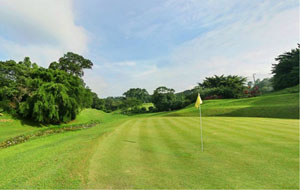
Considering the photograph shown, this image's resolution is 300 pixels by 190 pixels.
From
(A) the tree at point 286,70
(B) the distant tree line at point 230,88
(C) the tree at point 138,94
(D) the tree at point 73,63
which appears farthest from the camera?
(C) the tree at point 138,94

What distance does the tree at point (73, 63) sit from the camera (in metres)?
39.8

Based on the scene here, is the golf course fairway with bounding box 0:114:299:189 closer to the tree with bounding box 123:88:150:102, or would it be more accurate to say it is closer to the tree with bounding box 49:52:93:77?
the tree with bounding box 49:52:93:77

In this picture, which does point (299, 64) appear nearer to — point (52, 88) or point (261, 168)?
point (261, 168)

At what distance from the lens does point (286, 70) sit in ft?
125

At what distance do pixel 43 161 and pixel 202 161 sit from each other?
627 cm

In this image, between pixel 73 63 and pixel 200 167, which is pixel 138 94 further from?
pixel 200 167

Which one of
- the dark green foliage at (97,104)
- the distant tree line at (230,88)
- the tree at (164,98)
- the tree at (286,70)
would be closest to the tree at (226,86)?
the distant tree line at (230,88)

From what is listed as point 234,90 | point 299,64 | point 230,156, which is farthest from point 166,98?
point 230,156

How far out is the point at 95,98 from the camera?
78.9 m

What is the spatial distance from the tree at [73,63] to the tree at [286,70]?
5433 cm

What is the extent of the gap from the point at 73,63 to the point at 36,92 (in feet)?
71.7

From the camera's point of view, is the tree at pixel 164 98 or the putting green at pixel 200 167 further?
the tree at pixel 164 98

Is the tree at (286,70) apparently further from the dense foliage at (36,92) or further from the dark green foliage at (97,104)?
the dark green foliage at (97,104)

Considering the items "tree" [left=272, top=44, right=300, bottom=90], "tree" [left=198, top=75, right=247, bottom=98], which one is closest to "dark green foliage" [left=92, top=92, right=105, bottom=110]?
"tree" [left=198, top=75, right=247, bottom=98]
